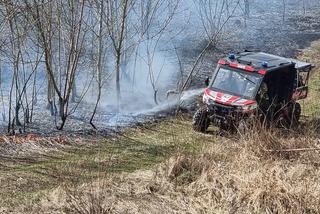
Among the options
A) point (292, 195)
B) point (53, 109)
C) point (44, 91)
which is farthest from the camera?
point (44, 91)

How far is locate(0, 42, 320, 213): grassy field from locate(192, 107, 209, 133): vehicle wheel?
124cm

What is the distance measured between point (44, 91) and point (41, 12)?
5276mm

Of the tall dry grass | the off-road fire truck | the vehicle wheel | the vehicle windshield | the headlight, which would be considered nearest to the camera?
the tall dry grass

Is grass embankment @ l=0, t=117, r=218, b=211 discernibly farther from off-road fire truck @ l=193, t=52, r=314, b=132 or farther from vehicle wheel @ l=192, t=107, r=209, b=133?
off-road fire truck @ l=193, t=52, r=314, b=132

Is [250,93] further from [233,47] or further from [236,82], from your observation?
[233,47]

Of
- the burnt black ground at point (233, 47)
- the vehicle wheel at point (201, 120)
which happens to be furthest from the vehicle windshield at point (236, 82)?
the burnt black ground at point (233, 47)

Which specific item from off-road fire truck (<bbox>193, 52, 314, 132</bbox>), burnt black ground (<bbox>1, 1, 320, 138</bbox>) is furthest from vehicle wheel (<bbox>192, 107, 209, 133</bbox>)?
burnt black ground (<bbox>1, 1, 320, 138</bbox>)

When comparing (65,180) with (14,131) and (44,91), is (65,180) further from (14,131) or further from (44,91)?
(44,91)

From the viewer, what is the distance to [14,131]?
1388 centimetres

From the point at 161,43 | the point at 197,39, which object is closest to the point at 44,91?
the point at 161,43

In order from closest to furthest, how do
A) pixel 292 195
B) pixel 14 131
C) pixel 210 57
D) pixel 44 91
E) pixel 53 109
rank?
pixel 292 195
pixel 14 131
pixel 53 109
pixel 44 91
pixel 210 57

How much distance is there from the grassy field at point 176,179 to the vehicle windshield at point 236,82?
1.74m

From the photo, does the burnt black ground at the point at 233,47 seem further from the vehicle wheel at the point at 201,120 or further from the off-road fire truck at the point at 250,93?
the off-road fire truck at the point at 250,93

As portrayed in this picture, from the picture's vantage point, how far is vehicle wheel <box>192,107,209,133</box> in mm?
12984
